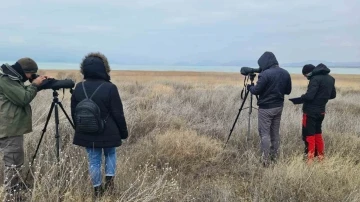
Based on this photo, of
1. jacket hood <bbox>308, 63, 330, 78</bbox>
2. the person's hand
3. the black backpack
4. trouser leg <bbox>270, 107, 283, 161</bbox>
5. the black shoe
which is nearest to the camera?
the black backpack

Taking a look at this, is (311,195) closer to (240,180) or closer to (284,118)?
(240,180)

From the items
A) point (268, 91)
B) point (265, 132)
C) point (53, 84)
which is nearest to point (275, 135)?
point (265, 132)

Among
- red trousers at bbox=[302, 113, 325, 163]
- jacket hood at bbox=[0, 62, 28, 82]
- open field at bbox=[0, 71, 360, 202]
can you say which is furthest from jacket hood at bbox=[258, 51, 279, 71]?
jacket hood at bbox=[0, 62, 28, 82]

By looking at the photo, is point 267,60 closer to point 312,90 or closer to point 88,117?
point 312,90

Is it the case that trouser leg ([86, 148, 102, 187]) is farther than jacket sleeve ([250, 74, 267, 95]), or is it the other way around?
jacket sleeve ([250, 74, 267, 95])

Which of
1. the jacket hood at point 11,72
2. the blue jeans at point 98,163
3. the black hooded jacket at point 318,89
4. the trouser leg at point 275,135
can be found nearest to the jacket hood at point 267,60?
the black hooded jacket at point 318,89

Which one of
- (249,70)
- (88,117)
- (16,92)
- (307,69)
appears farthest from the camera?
(249,70)

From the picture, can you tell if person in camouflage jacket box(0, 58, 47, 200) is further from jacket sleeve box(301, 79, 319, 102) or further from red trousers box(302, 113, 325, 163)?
red trousers box(302, 113, 325, 163)

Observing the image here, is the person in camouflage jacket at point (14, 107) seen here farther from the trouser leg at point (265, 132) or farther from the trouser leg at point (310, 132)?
the trouser leg at point (310, 132)

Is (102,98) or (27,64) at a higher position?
(27,64)

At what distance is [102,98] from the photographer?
147 inches

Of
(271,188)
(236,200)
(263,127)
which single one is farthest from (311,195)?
(263,127)

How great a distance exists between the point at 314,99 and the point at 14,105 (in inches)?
183

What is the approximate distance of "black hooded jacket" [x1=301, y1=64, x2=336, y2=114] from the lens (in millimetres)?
5715
